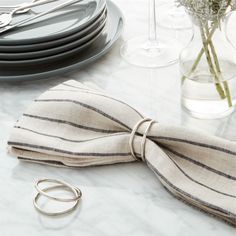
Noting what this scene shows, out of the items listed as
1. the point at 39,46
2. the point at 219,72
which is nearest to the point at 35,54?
the point at 39,46

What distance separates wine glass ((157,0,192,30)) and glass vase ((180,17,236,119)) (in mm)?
277

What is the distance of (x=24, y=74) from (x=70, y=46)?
0.09 m

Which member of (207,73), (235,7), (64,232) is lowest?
(64,232)

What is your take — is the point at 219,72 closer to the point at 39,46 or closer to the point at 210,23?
the point at 210,23

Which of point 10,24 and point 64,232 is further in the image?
point 10,24

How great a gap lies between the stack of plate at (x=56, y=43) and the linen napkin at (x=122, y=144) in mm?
124

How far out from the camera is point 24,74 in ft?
3.25

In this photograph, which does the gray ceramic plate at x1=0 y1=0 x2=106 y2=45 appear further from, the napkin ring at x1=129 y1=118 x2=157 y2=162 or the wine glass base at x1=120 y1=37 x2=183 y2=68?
the napkin ring at x1=129 y1=118 x2=157 y2=162

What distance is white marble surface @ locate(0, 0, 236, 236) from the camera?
0.70 meters

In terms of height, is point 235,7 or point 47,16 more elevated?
point 235,7

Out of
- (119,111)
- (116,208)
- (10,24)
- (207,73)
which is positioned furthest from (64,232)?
(10,24)

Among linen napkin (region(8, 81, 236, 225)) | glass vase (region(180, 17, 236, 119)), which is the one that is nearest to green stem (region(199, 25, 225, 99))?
glass vase (region(180, 17, 236, 119))

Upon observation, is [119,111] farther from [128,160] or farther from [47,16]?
[47,16]

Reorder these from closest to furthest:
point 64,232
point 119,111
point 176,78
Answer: point 64,232 → point 119,111 → point 176,78
